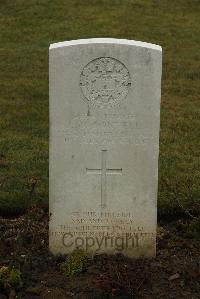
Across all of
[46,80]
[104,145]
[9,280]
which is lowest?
[9,280]

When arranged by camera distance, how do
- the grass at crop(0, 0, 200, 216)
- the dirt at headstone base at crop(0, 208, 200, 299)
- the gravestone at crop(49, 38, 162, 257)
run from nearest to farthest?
1. the dirt at headstone base at crop(0, 208, 200, 299)
2. the gravestone at crop(49, 38, 162, 257)
3. the grass at crop(0, 0, 200, 216)

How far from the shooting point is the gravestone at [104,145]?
4.86m

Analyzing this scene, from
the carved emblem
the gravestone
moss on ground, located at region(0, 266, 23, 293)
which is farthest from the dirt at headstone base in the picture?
the carved emblem

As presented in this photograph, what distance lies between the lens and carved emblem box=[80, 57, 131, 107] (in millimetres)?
4863

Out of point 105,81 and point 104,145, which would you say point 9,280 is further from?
point 105,81

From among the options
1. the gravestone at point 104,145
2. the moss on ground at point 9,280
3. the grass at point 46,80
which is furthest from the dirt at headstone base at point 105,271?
the grass at point 46,80

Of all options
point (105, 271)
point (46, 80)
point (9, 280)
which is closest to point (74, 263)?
point (105, 271)

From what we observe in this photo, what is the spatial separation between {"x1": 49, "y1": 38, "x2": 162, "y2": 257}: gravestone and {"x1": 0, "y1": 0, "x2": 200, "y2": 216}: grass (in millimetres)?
371

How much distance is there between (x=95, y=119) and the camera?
494 cm

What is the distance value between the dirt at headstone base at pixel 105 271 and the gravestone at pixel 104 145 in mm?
155

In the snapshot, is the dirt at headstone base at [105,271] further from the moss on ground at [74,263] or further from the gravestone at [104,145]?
the gravestone at [104,145]

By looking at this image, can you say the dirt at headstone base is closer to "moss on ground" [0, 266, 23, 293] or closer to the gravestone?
"moss on ground" [0, 266, 23, 293]

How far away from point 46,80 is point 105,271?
21.5ft

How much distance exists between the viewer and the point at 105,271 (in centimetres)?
488
